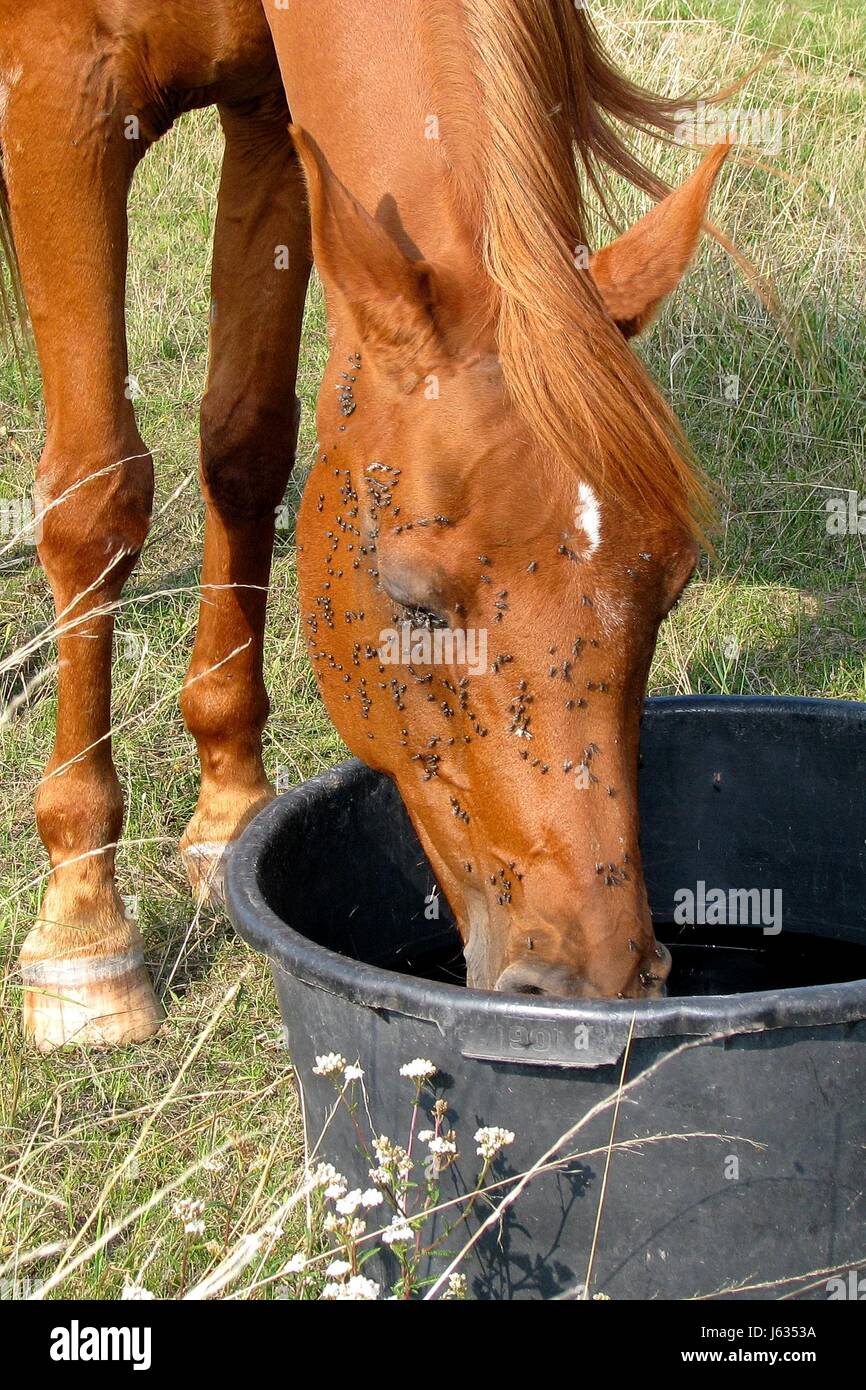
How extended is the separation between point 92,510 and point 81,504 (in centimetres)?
2

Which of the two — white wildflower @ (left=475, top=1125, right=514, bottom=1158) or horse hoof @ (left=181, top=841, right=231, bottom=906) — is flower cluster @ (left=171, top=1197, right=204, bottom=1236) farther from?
horse hoof @ (left=181, top=841, right=231, bottom=906)

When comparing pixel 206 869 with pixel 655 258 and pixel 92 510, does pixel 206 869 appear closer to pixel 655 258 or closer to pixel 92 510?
pixel 92 510

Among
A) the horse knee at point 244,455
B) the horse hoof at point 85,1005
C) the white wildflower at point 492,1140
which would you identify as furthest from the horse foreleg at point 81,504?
the white wildflower at point 492,1140

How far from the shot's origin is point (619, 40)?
6.39 m

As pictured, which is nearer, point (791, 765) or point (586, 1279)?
point (586, 1279)

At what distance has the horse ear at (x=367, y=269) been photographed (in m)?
2.01

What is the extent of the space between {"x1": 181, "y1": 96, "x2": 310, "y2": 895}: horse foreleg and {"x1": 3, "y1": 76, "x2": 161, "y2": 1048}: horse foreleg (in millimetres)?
440

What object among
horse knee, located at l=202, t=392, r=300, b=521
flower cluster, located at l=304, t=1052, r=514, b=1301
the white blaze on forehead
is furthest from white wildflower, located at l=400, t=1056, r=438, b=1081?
horse knee, located at l=202, t=392, r=300, b=521

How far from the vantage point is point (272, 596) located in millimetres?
4715

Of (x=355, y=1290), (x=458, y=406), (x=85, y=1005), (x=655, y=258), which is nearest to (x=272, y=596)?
(x=85, y=1005)

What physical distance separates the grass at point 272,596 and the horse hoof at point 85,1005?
0.18 feet

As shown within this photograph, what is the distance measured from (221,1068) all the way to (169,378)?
3695 mm

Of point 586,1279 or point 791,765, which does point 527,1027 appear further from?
point 791,765
